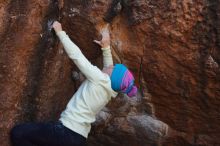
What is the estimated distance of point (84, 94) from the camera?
3.96m

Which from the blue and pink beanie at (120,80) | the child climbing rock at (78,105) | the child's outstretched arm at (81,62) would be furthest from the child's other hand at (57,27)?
the blue and pink beanie at (120,80)

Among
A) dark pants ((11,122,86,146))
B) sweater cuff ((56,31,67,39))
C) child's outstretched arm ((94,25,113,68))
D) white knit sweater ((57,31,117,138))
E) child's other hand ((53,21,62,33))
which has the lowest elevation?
dark pants ((11,122,86,146))

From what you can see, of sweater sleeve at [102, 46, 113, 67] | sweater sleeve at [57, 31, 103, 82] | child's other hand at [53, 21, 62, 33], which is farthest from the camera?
sweater sleeve at [102, 46, 113, 67]

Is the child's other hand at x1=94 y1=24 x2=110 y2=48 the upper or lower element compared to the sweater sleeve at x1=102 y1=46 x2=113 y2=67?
upper

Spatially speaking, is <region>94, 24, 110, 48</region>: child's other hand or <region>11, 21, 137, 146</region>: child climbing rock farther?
<region>94, 24, 110, 48</region>: child's other hand

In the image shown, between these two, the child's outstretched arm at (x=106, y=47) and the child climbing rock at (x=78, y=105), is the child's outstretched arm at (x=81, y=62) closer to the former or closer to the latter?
the child climbing rock at (x=78, y=105)

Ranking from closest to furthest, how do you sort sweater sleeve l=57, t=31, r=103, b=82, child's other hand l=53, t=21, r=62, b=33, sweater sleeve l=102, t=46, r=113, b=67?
sweater sleeve l=57, t=31, r=103, b=82
child's other hand l=53, t=21, r=62, b=33
sweater sleeve l=102, t=46, r=113, b=67

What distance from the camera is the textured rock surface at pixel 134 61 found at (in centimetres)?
400

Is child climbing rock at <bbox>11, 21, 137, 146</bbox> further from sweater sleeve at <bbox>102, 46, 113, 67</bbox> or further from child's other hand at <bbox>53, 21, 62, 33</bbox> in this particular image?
sweater sleeve at <bbox>102, 46, 113, 67</bbox>

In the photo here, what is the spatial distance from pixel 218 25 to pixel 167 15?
16.5 inches

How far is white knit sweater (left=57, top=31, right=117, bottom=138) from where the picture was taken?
3.87 metres

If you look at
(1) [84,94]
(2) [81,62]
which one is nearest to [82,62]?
(2) [81,62]

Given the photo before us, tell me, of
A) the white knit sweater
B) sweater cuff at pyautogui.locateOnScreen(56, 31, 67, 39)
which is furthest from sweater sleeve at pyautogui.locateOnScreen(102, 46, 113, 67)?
sweater cuff at pyautogui.locateOnScreen(56, 31, 67, 39)

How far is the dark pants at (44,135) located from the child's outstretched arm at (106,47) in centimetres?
66
